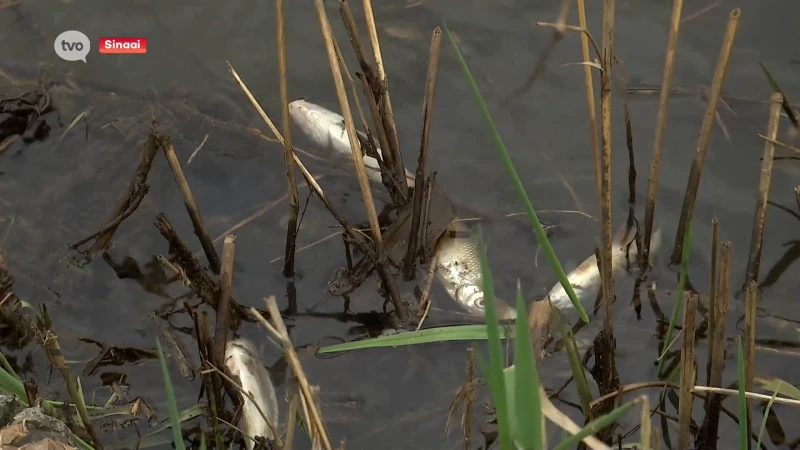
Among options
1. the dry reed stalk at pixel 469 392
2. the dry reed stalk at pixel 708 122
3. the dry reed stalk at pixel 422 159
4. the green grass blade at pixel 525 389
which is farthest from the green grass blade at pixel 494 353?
the dry reed stalk at pixel 422 159

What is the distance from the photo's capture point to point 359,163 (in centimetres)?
256

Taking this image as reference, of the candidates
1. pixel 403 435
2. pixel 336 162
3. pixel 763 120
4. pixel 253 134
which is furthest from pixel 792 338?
pixel 253 134

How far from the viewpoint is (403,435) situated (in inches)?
101

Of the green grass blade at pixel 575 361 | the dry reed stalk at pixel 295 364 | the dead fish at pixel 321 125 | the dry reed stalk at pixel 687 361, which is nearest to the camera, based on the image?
the dry reed stalk at pixel 295 364

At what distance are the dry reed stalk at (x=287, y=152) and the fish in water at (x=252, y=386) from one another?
1.30ft

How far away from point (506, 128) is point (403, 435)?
158cm

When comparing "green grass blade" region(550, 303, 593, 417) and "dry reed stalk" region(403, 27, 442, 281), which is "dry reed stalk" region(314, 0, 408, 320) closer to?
"dry reed stalk" region(403, 27, 442, 281)

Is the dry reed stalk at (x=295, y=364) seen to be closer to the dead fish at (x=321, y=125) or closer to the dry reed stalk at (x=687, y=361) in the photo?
the dry reed stalk at (x=687, y=361)

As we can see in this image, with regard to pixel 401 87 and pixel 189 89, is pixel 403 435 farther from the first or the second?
pixel 189 89

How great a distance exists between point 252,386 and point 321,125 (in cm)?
139

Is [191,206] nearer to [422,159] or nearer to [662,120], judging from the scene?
[422,159]

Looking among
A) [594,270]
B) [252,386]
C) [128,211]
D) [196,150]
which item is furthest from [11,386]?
[594,270]

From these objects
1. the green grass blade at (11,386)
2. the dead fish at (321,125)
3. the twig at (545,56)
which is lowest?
the green grass blade at (11,386)

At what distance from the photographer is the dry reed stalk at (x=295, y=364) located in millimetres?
1505
